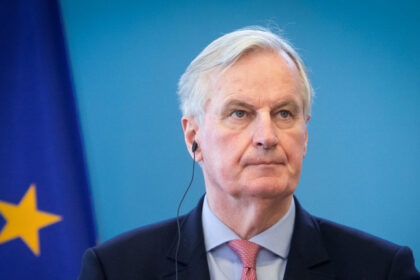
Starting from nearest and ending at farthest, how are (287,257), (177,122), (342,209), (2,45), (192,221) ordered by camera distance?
(287,257) → (192,221) → (2,45) → (342,209) → (177,122)

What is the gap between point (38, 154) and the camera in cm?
260

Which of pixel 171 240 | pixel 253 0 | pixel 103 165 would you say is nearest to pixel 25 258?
pixel 103 165

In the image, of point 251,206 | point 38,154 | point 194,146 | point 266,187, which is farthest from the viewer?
point 38,154

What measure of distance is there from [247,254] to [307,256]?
0.75ft

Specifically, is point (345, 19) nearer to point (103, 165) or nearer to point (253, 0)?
point (253, 0)

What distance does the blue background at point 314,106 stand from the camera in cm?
264

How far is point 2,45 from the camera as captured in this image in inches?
99.3

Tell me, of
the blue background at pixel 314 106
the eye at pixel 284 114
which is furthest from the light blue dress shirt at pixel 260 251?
the blue background at pixel 314 106

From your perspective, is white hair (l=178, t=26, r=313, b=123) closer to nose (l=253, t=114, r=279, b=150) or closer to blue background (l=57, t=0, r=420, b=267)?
nose (l=253, t=114, r=279, b=150)

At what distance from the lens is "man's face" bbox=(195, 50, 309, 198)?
68.4 inches

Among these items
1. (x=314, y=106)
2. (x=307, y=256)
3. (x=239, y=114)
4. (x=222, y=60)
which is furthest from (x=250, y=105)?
(x=314, y=106)

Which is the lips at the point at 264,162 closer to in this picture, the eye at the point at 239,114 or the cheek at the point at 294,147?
the cheek at the point at 294,147

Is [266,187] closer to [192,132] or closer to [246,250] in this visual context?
[246,250]

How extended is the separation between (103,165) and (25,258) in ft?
2.24
